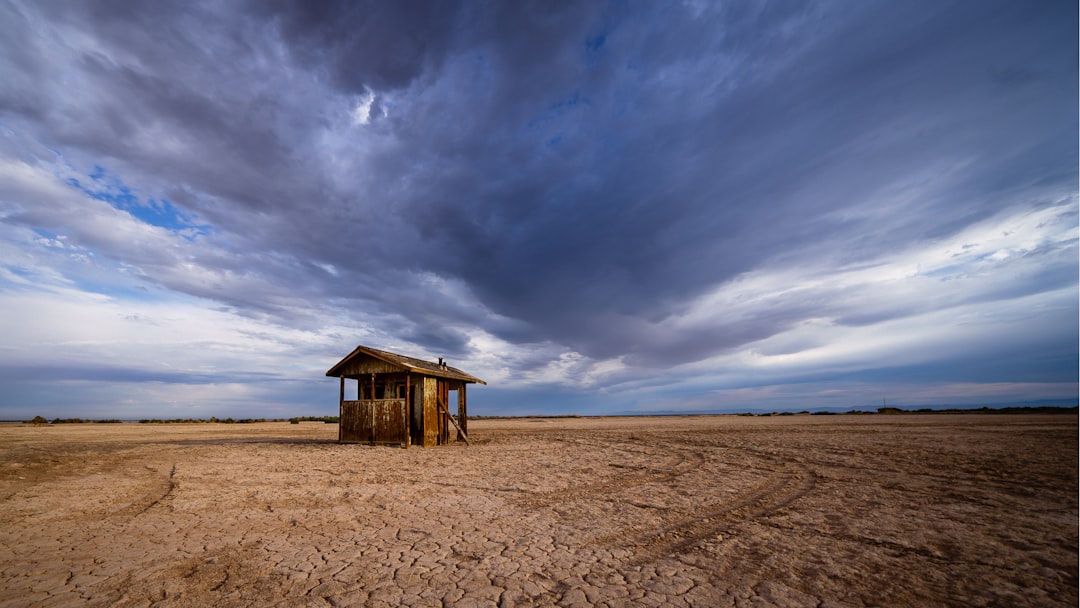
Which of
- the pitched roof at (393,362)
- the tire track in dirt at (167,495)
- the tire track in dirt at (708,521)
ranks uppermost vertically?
the pitched roof at (393,362)

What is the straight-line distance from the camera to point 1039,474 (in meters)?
10.5

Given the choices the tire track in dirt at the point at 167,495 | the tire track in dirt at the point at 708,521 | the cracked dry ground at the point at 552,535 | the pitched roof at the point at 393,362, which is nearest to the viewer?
the cracked dry ground at the point at 552,535

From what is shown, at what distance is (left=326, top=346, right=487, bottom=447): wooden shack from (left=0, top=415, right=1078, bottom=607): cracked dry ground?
6.38 metres

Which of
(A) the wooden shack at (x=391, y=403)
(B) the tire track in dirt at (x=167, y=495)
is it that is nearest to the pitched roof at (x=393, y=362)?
(A) the wooden shack at (x=391, y=403)

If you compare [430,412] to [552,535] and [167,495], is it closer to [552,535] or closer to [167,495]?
[167,495]

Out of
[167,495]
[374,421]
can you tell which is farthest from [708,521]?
[374,421]

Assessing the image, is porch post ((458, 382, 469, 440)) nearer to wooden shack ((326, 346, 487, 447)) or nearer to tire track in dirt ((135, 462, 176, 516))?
wooden shack ((326, 346, 487, 447))

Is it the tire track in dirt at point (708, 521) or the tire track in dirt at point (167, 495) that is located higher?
the tire track in dirt at point (167, 495)

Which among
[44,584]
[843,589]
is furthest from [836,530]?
[44,584]

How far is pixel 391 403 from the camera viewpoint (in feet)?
64.3

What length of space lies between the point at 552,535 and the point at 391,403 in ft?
48.6

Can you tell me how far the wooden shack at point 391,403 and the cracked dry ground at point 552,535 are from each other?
638 centimetres

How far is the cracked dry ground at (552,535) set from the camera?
4.65 meters

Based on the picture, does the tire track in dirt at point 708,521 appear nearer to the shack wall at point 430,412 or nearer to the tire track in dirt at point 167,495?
the tire track in dirt at point 167,495
